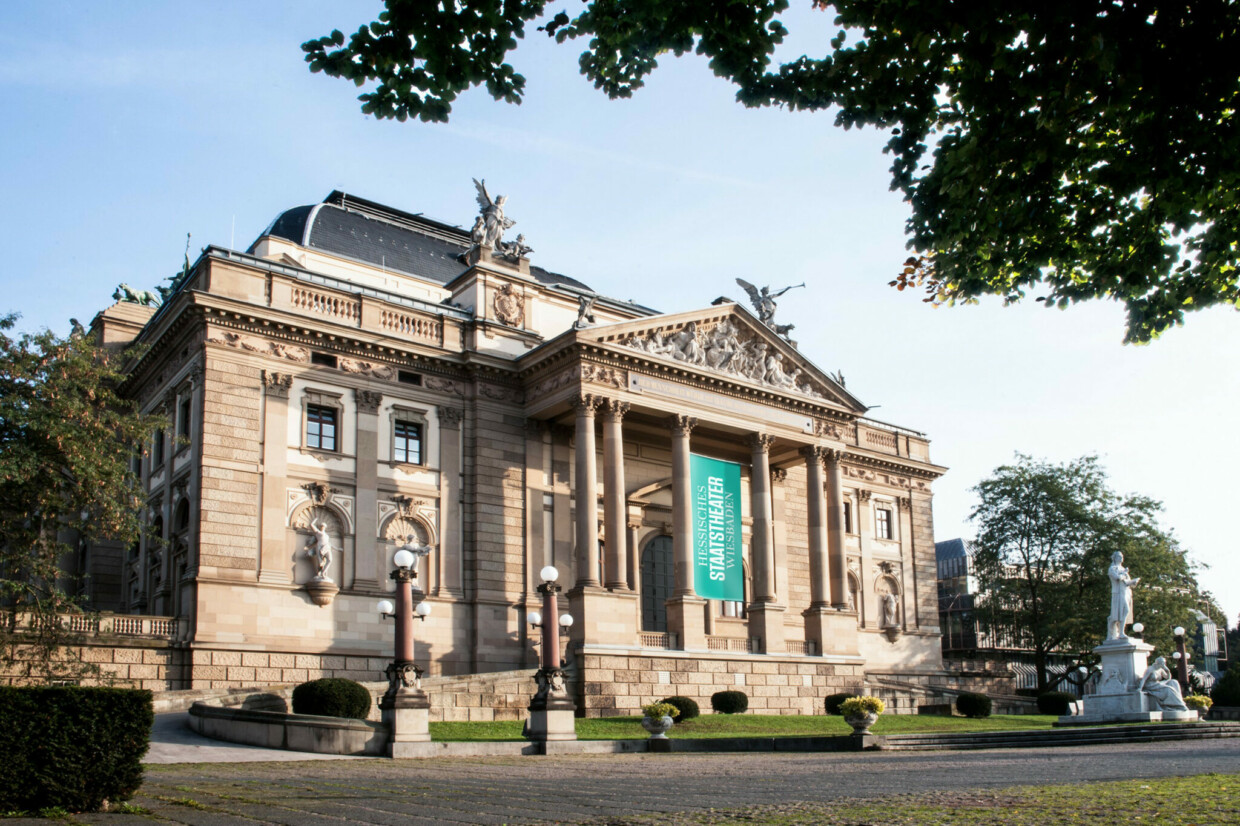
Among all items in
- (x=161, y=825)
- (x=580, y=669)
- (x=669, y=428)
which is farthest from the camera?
(x=669, y=428)

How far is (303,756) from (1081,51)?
63.5 feet

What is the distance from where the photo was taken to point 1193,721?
3200 cm

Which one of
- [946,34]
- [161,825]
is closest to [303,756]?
[161,825]

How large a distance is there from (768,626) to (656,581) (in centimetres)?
565

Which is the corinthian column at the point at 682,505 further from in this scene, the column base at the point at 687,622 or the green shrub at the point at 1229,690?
the green shrub at the point at 1229,690

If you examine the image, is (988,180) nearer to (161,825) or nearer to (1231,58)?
(1231,58)

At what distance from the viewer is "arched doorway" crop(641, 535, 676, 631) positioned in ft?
150

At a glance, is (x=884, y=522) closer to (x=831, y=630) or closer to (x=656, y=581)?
(x=831, y=630)

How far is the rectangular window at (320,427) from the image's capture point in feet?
125

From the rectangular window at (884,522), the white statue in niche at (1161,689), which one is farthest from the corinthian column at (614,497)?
the rectangular window at (884,522)

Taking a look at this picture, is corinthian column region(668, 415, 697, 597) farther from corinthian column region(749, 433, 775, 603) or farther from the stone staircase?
the stone staircase

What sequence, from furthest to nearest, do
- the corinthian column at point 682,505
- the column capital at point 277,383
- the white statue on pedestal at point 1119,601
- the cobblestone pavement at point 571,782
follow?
the corinthian column at point 682,505 < the column capital at point 277,383 < the white statue on pedestal at point 1119,601 < the cobblestone pavement at point 571,782

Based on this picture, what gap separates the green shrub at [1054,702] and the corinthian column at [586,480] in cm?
2318

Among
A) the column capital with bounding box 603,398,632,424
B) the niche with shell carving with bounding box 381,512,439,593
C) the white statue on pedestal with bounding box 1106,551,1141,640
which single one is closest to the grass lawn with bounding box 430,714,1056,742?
the white statue on pedestal with bounding box 1106,551,1141,640
